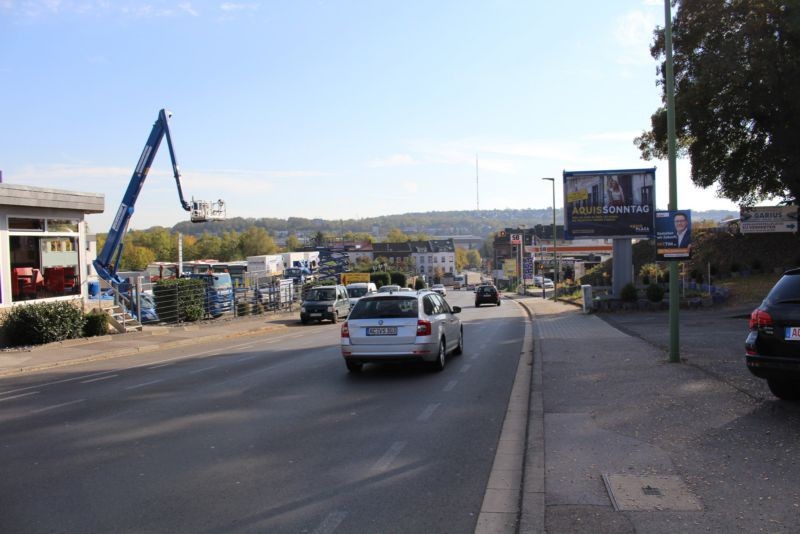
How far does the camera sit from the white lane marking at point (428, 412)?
27.1ft

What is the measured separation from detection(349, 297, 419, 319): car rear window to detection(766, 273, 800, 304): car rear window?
20.1 ft

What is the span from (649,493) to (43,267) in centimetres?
1929

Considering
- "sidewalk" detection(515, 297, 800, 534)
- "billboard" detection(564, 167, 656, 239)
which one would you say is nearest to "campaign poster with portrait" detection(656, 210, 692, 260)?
"sidewalk" detection(515, 297, 800, 534)

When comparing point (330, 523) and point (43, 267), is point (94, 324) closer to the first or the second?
point (43, 267)

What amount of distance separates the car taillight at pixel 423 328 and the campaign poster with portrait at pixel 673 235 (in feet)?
13.9

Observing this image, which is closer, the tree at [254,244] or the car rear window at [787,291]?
the car rear window at [787,291]

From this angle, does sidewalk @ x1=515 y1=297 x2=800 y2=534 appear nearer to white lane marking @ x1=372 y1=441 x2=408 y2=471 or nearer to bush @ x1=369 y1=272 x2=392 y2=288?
white lane marking @ x1=372 y1=441 x2=408 y2=471

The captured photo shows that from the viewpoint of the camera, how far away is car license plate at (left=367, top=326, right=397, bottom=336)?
1199 cm

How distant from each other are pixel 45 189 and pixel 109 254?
34.0 ft

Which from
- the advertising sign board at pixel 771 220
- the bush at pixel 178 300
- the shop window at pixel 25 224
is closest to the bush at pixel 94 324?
the shop window at pixel 25 224

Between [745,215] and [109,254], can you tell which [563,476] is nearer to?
[109,254]

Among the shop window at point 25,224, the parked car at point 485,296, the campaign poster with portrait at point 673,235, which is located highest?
the shop window at point 25,224

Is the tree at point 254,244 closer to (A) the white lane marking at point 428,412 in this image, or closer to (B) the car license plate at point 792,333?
(A) the white lane marking at point 428,412

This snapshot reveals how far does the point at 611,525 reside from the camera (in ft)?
14.5
